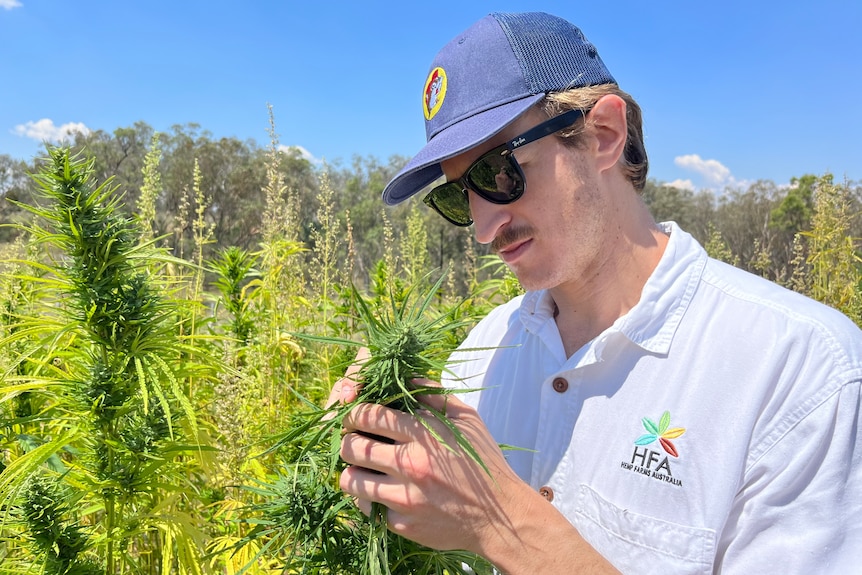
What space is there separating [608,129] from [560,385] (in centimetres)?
74

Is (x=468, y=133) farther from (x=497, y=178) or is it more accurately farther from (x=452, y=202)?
(x=452, y=202)

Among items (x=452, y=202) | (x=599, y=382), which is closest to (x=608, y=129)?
(x=452, y=202)

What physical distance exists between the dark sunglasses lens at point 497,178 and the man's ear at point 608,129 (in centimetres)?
26

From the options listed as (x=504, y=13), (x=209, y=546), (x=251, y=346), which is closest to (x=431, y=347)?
(x=504, y=13)

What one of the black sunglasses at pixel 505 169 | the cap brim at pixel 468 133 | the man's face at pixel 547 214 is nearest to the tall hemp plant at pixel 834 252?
the man's face at pixel 547 214

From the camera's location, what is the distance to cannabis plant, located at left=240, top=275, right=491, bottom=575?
92cm

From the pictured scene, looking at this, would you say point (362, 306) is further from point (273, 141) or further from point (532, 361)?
point (273, 141)

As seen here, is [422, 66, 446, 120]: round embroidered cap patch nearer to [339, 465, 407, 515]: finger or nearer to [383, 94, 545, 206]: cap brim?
[383, 94, 545, 206]: cap brim

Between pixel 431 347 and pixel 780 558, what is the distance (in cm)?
83

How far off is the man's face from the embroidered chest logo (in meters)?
0.45

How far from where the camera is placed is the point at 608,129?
1587 millimetres

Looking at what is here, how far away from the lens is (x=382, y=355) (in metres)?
0.91

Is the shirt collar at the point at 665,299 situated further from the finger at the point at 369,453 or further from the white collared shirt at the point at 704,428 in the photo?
the finger at the point at 369,453

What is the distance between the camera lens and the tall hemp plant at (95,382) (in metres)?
1.25
